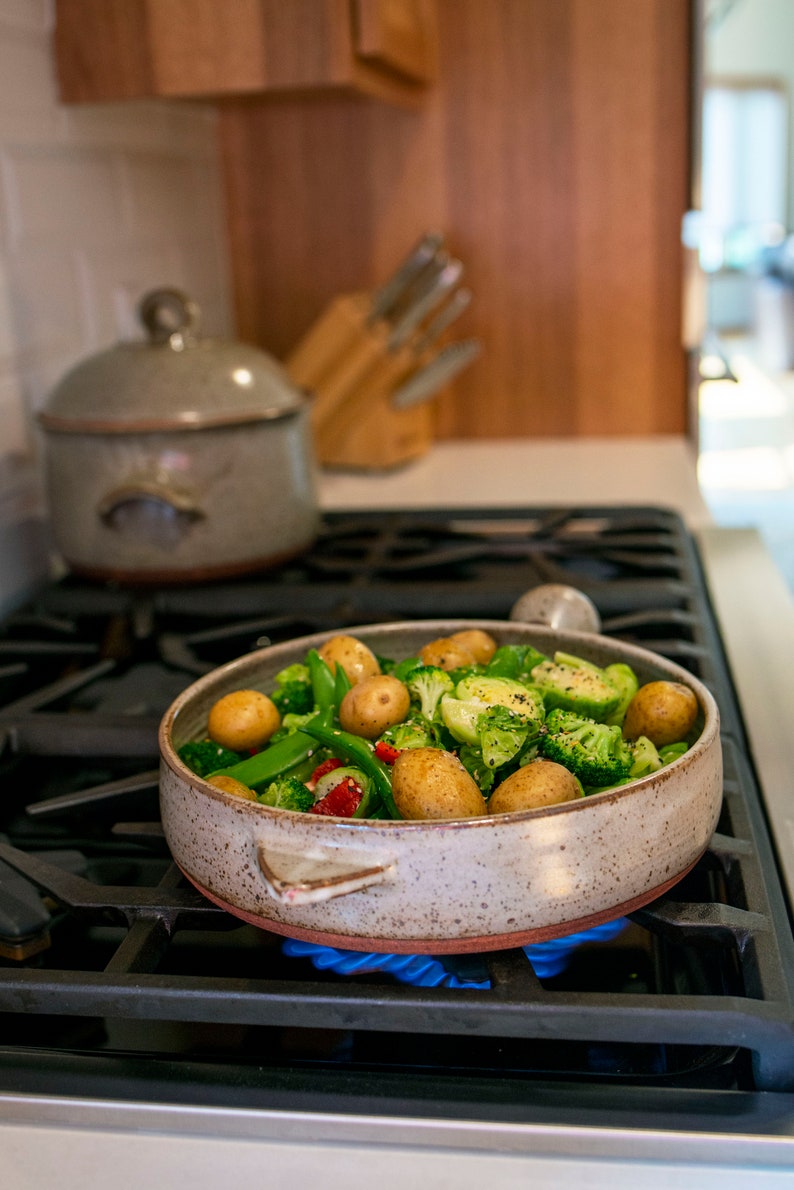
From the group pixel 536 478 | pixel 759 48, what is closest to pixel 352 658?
pixel 536 478

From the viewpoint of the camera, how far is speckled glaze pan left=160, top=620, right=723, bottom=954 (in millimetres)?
525

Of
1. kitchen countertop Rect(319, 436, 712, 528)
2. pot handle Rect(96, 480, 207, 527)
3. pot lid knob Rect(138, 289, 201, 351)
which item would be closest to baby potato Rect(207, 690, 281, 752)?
pot handle Rect(96, 480, 207, 527)

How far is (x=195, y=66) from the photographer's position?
4.47ft

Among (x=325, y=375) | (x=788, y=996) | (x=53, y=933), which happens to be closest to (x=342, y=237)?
(x=325, y=375)

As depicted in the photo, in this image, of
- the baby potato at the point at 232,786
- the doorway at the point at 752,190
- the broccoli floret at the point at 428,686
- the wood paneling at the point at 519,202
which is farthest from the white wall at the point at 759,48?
the baby potato at the point at 232,786

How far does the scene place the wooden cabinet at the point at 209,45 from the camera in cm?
133

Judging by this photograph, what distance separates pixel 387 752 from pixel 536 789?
9cm

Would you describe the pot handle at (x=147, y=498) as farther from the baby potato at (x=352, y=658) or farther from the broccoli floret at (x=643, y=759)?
the broccoli floret at (x=643, y=759)

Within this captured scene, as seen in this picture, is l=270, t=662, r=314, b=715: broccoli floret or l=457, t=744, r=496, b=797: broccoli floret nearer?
l=457, t=744, r=496, b=797: broccoli floret

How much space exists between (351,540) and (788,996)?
37.5 inches

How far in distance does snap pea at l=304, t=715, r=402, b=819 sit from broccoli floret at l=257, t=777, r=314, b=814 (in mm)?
29

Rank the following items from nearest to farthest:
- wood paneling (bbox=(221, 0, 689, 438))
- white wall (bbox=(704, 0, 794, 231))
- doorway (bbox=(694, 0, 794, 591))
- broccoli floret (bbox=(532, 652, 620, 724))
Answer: broccoli floret (bbox=(532, 652, 620, 724))
wood paneling (bbox=(221, 0, 689, 438))
doorway (bbox=(694, 0, 794, 591))
white wall (bbox=(704, 0, 794, 231))

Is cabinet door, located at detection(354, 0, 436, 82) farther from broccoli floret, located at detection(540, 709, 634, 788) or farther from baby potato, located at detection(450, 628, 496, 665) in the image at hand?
broccoli floret, located at detection(540, 709, 634, 788)

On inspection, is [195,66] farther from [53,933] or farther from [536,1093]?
[536,1093]
